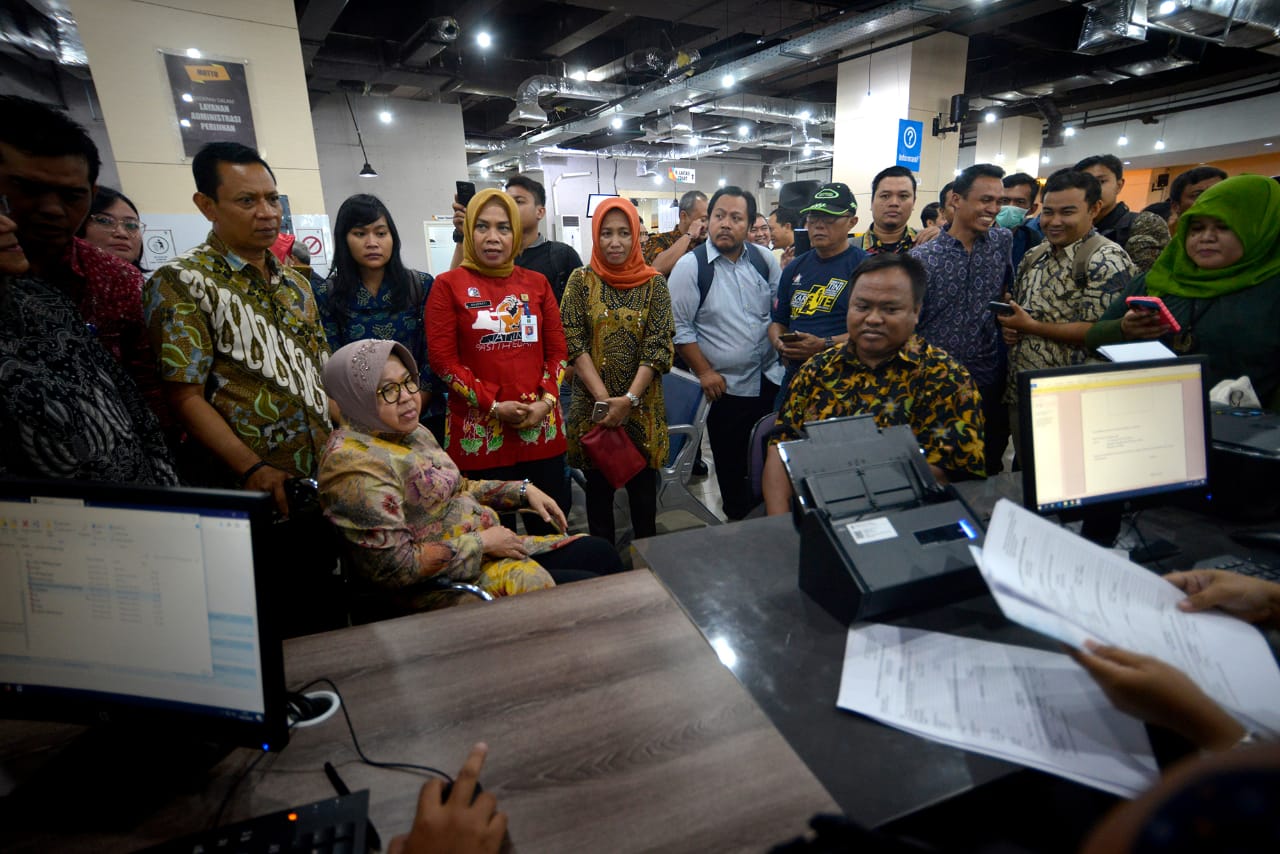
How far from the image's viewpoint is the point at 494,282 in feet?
7.84

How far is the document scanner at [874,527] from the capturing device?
1.08m

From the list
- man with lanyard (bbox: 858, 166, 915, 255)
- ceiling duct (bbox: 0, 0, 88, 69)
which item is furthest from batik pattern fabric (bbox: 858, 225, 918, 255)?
ceiling duct (bbox: 0, 0, 88, 69)

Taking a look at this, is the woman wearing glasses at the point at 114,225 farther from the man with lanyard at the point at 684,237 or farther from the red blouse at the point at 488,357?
the man with lanyard at the point at 684,237

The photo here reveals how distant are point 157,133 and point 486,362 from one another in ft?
7.80

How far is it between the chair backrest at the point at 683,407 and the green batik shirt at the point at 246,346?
1550 mm

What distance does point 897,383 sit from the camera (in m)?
1.90

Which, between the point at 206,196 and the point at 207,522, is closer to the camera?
the point at 207,522

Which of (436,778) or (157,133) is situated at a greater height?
(157,133)

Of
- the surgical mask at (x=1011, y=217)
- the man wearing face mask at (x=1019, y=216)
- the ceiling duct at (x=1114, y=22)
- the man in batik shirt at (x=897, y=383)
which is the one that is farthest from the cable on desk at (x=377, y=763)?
the ceiling duct at (x=1114, y=22)

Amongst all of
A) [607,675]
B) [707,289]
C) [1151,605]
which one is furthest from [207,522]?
[707,289]

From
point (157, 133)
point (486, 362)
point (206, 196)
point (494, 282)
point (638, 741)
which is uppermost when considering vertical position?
point (157, 133)

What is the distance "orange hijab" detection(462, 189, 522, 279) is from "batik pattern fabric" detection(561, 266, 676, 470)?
1.30 feet

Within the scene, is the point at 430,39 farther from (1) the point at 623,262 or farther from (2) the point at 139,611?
(2) the point at 139,611

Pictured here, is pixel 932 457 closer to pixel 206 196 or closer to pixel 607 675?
pixel 607 675
